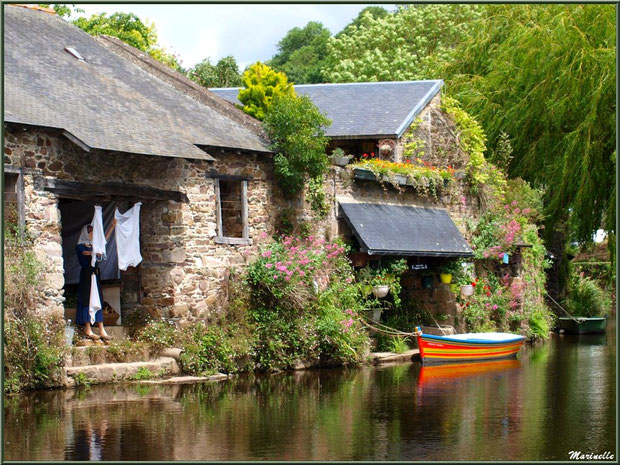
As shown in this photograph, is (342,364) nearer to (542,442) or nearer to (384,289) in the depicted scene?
(384,289)

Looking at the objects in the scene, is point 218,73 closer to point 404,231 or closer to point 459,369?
point 404,231

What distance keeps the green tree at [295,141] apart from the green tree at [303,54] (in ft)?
104

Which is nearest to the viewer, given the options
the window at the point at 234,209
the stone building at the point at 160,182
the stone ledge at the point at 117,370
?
the stone ledge at the point at 117,370

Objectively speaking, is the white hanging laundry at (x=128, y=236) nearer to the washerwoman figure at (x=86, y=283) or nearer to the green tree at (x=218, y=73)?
the washerwoman figure at (x=86, y=283)

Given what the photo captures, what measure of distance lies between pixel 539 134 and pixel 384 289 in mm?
10381

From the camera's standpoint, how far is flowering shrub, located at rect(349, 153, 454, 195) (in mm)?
24344

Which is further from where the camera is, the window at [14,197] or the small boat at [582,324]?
the small boat at [582,324]

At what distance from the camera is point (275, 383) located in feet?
60.0

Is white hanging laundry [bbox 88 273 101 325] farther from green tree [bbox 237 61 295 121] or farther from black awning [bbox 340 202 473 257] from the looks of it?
green tree [bbox 237 61 295 121]

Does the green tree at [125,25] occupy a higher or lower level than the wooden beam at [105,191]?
higher

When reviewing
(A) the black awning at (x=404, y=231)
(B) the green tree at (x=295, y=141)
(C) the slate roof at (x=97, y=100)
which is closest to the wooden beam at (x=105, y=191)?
(C) the slate roof at (x=97, y=100)

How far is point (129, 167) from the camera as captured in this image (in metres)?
19.3

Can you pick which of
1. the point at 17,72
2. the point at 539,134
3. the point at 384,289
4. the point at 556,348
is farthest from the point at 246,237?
the point at 539,134

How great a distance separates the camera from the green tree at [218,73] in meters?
40.7
